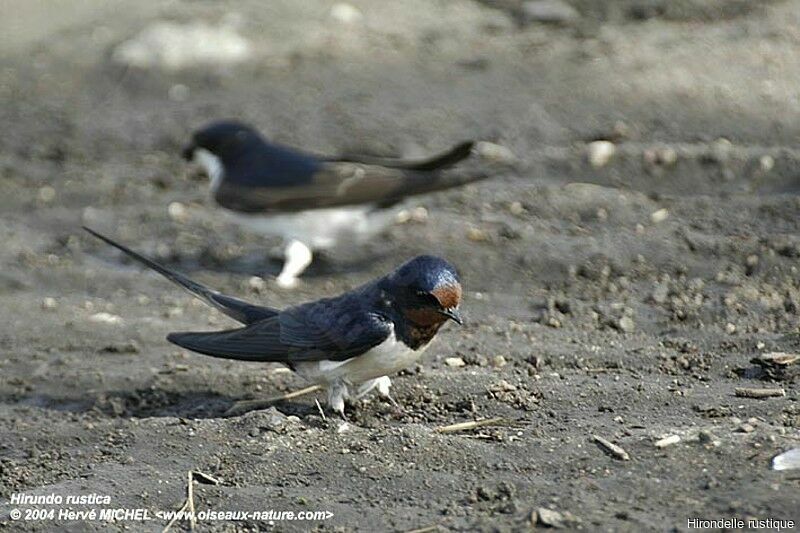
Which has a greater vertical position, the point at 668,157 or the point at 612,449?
the point at 612,449

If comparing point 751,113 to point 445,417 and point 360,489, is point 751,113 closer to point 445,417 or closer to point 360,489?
point 445,417

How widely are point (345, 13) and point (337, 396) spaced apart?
6.06 metres

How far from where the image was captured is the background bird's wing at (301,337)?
543 cm

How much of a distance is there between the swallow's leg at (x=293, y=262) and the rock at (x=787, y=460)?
369 cm

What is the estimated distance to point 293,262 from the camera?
785cm

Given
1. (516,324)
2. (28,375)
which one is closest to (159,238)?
(28,375)

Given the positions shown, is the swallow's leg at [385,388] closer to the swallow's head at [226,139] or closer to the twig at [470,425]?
the twig at [470,425]

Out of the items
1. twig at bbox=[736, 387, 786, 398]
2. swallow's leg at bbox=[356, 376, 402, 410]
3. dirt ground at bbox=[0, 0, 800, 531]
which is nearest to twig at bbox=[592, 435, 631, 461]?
dirt ground at bbox=[0, 0, 800, 531]

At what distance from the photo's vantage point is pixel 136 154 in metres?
9.62

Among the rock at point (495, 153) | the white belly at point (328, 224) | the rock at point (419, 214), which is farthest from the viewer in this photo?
the rock at point (495, 153)

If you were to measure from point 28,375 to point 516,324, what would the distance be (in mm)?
2209

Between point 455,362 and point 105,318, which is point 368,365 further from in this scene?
point 105,318

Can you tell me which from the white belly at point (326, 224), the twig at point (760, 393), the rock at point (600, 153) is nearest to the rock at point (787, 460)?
the twig at point (760, 393)

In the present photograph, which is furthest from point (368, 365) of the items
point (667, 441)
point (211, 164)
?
point (211, 164)
